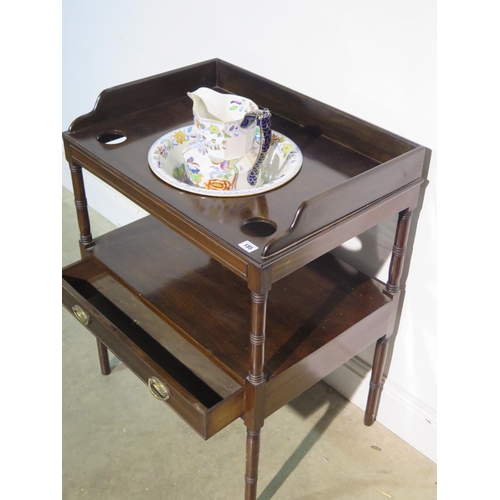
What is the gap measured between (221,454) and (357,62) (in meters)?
0.91

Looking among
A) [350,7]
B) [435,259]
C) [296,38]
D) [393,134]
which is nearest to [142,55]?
[296,38]

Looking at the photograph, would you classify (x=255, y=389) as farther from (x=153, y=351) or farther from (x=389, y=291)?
(x=389, y=291)

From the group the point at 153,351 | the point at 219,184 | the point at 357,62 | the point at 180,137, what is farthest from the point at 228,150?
the point at 153,351

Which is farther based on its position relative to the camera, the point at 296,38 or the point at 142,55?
the point at 142,55

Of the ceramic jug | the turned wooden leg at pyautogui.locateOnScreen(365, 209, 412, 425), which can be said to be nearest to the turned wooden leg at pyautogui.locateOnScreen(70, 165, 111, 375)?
the ceramic jug

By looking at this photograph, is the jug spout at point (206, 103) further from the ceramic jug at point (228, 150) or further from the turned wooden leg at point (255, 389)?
the turned wooden leg at point (255, 389)

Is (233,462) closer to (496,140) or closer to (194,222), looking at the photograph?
(194,222)

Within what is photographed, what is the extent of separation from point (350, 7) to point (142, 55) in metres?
0.79

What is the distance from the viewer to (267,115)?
112cm

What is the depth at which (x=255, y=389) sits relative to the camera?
1131 mm

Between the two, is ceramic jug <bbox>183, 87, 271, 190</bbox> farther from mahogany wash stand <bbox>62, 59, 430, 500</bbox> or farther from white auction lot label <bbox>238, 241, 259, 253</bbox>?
white auction lot label <bbox>238, 241, 259, 253</bbox>

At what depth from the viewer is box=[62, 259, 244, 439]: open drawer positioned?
1.11 meters

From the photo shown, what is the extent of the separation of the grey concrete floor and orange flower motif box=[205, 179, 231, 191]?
0.68 m

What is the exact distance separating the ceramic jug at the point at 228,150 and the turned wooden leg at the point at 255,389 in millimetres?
247
